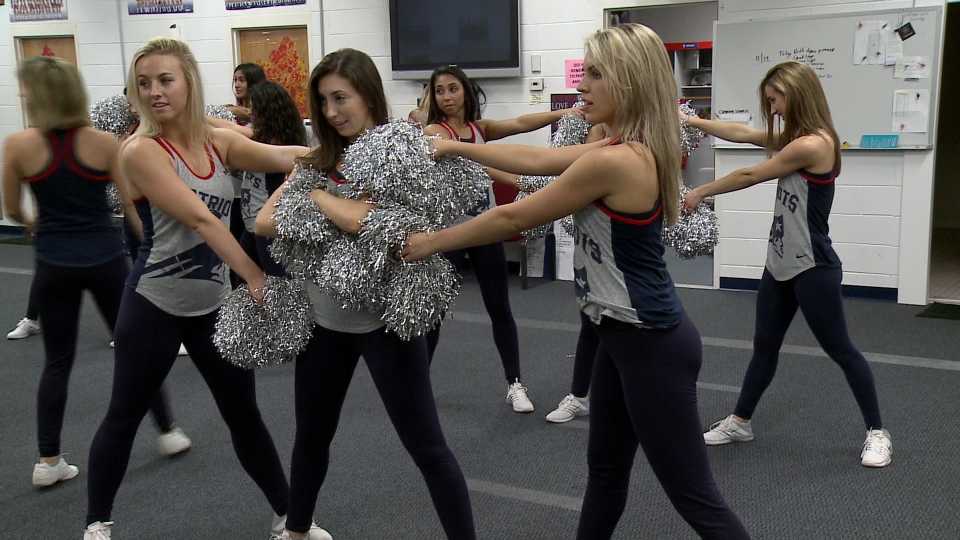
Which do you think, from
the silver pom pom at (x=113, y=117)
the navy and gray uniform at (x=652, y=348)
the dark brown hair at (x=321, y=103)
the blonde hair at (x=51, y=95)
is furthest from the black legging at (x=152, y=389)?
the silver pom pom at (x=113, y=117)

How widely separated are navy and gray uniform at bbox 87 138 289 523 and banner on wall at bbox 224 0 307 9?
5414 mm

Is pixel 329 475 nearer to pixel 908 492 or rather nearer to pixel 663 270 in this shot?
pixel 663 270

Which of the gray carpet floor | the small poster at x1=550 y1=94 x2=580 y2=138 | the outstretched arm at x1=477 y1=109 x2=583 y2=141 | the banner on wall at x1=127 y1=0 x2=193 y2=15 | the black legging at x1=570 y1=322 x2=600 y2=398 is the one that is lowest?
the gray carpet floor

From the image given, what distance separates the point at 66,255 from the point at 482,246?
1572 mm

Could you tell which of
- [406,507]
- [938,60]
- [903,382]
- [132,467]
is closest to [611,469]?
[406,507]

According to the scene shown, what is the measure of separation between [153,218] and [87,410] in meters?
1.97

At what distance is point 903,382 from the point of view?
392cm

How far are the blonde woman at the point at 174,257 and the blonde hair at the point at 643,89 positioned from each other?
0.90 m

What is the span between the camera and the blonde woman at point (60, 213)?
266 centimetres

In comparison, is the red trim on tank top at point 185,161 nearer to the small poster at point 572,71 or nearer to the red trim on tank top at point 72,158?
the red trim on tank top at point 72,158

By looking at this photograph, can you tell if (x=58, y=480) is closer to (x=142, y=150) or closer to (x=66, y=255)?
(x=66, y=255)

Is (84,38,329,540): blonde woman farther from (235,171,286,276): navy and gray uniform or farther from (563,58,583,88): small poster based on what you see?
(563,58,583,88): small poster

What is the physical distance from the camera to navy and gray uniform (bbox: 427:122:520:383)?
11.5 ft

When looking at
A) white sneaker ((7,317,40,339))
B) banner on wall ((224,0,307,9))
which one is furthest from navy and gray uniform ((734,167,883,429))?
banner on wall ((224,0,307,9))
